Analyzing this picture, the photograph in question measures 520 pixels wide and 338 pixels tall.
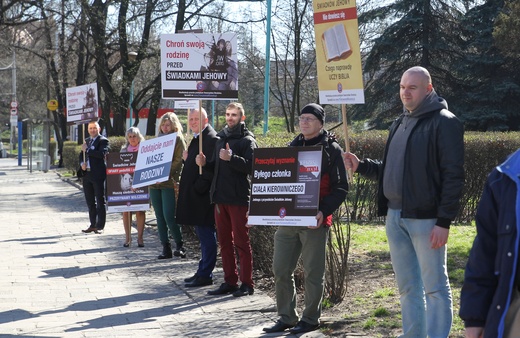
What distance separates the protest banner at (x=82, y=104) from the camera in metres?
18.8

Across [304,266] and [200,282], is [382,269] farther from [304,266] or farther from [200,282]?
[304,266]

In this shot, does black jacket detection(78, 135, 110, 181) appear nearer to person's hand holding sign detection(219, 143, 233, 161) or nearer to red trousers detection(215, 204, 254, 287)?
red trousers detection(215, 204, 254, 287)

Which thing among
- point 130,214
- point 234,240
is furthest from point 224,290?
point 130,214

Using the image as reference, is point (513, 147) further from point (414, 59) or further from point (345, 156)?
point (414, 59)

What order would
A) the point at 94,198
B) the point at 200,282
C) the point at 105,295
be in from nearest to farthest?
the point at 105,295, the point at 200,282, the point at 94,198

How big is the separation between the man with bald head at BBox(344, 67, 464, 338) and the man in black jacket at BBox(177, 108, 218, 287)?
3.86m

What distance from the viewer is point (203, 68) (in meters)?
10.3

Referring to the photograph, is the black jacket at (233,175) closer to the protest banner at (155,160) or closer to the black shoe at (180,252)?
the protest banner at (155,160)

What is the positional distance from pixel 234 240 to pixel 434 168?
3.50 m

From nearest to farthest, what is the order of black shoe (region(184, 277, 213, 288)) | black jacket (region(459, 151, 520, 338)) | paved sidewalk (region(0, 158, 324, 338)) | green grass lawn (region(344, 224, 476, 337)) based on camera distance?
1. black jacket (region(459, 151, 520, 338))
2. green grass lawn (region(344, 224, 476, 337))
3. paved sidewalk (region(0, 158, 324, 338))
4. black shoe (region(184, 277, 213, 288))

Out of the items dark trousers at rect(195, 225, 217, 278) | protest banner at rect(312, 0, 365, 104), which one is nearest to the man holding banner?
protest banner at rect(312, 0, 365, 104)

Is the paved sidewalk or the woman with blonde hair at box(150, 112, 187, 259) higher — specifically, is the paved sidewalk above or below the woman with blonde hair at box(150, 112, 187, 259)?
below

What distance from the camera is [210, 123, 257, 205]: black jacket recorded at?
8727 mm

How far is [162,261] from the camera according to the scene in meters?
11.6
